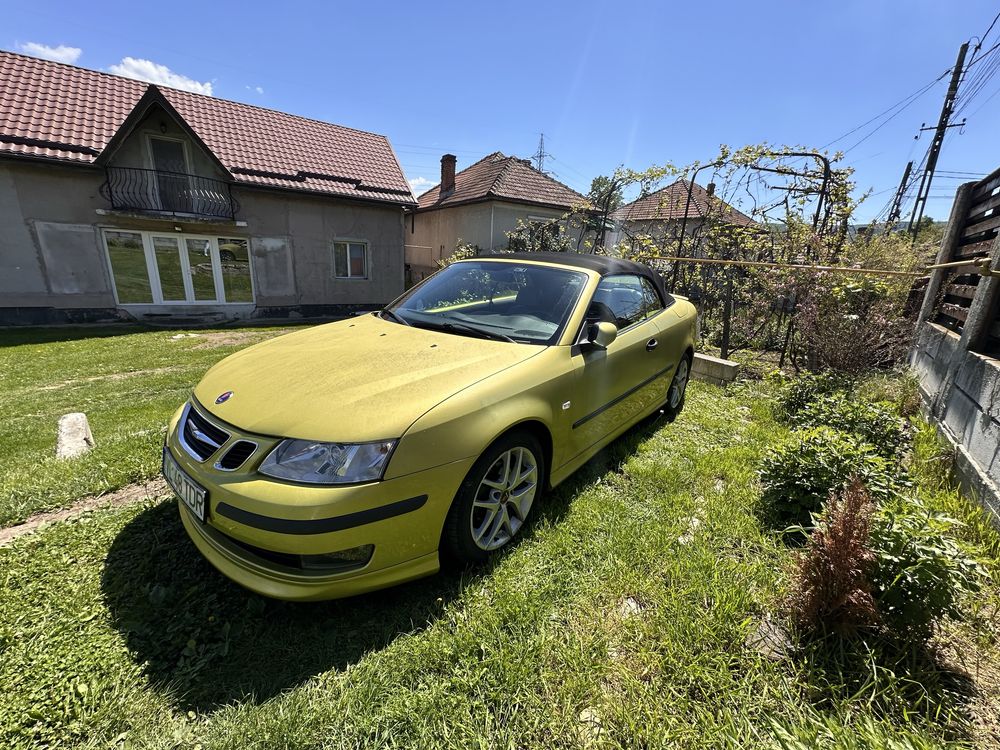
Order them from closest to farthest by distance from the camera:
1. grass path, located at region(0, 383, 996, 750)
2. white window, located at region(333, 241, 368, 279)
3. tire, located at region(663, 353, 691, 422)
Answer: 1. grass path, located at region(0, 383, 996, 750)
2. tire, located at region(663, 353, 691, 422)
3. white window, located at region(333, 241, 368, 279)

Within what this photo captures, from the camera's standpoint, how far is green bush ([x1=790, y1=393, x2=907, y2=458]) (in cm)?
335

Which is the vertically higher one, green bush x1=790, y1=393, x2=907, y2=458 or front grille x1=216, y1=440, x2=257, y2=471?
front grille x1=216, y1=440, x2=257, y2=471

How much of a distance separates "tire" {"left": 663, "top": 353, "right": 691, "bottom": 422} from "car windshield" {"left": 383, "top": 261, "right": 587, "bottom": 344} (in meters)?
1.87

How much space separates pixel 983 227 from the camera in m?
4.10

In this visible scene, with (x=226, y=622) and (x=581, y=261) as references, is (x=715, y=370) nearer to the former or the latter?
(x=581, y=261)

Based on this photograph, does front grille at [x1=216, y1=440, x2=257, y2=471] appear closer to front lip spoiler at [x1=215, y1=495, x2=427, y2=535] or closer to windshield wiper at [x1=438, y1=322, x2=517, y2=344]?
front lip spoiler at [x1=215, y1=495, x2=427, y2=535]

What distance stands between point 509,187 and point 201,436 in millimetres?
15959

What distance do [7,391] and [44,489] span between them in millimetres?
4342

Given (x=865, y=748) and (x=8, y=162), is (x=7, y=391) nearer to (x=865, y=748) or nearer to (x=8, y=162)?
(x=8, y=162)

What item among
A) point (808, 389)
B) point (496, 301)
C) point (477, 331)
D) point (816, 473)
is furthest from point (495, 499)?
point (808, 389)

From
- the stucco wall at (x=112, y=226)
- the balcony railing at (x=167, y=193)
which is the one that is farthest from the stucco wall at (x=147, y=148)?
the stucco wall at (x=112, y=226)

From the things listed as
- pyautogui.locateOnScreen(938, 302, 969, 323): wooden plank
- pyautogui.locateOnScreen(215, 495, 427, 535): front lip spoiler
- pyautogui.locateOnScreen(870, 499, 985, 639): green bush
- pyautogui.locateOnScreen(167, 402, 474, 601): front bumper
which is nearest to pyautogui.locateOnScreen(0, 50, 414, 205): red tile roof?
pyautogui.locateOnScreen(167, 402, 474, 601): front bumper

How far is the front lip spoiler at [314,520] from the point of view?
1.69 meters

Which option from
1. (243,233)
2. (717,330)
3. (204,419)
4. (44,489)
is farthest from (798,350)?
(243,233)
